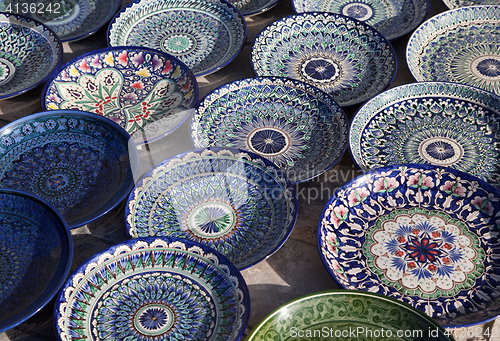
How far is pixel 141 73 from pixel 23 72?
1.46 feet

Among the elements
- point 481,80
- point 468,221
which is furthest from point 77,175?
point 481,80

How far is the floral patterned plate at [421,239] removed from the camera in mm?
1115

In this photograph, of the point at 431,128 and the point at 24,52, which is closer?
the point at 431,128

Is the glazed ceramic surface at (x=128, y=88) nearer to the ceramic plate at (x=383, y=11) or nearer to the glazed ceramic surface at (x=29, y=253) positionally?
the glazed ceramic surface at (x=29, y=253)

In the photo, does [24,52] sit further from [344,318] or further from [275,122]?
[344,318]

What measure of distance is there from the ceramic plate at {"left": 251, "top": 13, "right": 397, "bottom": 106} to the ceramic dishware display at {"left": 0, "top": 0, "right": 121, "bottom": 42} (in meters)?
0.70

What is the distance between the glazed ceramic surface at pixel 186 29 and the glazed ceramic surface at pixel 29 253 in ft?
2.62

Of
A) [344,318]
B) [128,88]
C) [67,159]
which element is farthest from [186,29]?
[344,318]

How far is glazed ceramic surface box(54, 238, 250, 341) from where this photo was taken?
1038mm

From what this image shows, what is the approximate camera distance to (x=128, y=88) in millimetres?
1674

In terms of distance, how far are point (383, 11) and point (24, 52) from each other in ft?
4.69

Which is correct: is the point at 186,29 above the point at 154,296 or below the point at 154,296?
above

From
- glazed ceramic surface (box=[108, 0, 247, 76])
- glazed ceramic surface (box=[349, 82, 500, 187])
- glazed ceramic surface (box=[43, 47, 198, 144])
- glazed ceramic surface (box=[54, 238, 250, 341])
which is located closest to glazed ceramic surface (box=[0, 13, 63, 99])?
glazed ceramic surface (box=[43, 47, 198, 144])

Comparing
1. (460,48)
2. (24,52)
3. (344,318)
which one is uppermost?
(24,52)
